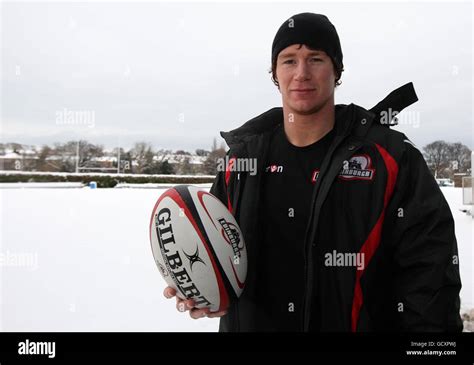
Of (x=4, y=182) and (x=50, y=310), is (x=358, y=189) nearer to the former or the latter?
(x=50, y=310)

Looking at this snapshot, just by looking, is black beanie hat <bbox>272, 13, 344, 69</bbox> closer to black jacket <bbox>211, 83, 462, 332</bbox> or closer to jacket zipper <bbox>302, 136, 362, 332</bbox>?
black jacket <bbox>211, 83, 462, 332</bbox>

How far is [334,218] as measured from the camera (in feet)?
5.92

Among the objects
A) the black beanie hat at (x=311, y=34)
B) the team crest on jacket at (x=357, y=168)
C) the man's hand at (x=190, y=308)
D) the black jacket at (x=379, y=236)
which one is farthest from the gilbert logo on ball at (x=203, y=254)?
the black beanie hat at (x=311, y=34)

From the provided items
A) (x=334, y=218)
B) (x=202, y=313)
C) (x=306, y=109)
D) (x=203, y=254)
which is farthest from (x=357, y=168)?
(x=202, y=313)

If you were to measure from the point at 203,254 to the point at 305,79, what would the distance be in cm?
97

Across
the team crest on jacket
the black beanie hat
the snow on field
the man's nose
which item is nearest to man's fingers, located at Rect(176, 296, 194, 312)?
the team crest on jacket

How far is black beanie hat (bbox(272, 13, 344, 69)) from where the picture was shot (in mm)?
1885

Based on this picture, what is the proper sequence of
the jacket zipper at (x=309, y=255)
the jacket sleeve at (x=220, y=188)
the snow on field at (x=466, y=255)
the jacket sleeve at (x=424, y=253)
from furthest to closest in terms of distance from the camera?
the snow on field at (x=466, y=255)
the jacket sleeve at (x=220, y=188)
the jacket zipper at (x=309, y=255)
the jacket sleeve at (x=424, y=253)

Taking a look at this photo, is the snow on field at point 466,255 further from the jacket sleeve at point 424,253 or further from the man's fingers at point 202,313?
the man's fingers at point 202,313

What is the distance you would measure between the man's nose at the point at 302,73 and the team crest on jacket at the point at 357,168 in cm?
43

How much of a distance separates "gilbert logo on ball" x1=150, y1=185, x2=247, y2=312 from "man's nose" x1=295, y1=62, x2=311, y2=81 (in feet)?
2.40

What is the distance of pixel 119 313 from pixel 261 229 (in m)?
2.86

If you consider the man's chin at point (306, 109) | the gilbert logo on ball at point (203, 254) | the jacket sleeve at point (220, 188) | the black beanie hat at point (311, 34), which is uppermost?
the black beanie hat at point (311, 34)

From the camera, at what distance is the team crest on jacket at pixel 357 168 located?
1806 mm
